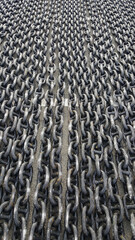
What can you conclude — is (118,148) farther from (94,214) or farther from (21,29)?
(21,29)

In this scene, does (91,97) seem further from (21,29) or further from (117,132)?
(21,29)

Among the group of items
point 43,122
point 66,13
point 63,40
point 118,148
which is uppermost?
point 66,13

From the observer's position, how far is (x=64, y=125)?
2.63 meters

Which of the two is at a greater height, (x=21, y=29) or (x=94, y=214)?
(x=21, y=29)

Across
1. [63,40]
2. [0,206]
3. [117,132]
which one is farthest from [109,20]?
[0,206]

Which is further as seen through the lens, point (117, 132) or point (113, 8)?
point (113, 8)

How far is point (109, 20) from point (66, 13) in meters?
1.09

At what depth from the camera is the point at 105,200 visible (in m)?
1.83

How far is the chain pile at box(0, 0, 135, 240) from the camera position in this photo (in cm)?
172

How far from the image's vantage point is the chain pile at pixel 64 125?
172 centimetres

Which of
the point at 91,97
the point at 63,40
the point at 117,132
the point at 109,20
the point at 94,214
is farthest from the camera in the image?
the point at 109,20

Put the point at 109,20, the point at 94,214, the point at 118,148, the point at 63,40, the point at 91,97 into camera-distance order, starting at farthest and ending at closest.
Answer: the point at 109,20
the point at 63,40
the point at 91,97
the point at 118,148
the point at 94,214

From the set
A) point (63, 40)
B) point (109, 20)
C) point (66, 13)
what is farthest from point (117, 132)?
point (66, 13)

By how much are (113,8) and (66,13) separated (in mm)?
1335
